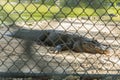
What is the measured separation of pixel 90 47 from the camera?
6414 millimetres

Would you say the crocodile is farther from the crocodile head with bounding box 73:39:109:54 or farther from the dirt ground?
the dirt ground

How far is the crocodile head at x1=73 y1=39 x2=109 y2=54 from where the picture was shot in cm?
639

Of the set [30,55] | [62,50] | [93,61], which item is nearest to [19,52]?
[30,55]

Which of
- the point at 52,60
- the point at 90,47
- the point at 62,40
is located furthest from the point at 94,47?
the point at 52,60

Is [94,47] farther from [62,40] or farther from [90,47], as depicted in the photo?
[62,40]

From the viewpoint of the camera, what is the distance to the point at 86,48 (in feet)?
21.2

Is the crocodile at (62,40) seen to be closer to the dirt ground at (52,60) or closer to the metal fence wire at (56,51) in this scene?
the metal fence wire at (56,51)

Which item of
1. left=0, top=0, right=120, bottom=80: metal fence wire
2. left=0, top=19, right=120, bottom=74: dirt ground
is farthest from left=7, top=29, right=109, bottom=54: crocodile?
left=0, top=19, right=120, bottom=74: dirt ground

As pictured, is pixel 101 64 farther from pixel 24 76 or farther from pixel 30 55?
pixel 24 76

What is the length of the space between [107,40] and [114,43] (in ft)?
0.88

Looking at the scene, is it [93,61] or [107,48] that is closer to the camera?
[93,61]

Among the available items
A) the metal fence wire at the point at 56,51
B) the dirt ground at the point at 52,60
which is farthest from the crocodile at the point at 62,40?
the dirt ground at the point at 52,60

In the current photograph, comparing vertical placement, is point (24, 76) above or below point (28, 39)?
above

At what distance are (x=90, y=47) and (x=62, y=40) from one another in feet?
1.81
